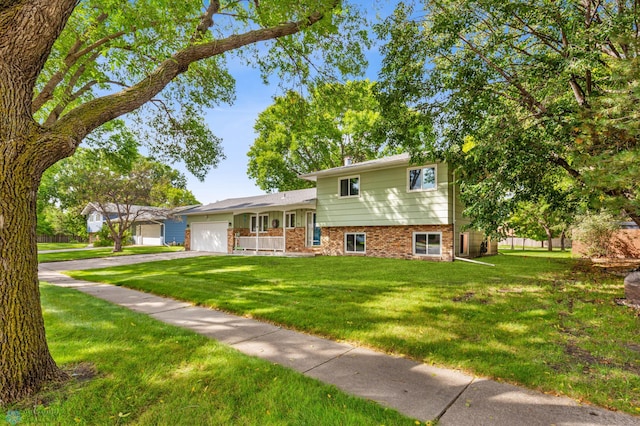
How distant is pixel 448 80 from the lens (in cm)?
746

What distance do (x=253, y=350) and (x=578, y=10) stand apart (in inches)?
355

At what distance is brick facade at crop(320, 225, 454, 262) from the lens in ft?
43.8

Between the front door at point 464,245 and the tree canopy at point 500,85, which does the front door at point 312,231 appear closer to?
the front door at point 464,245

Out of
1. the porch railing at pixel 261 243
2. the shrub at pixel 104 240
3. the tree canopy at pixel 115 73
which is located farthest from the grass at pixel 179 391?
the shrub at pixel 104 240

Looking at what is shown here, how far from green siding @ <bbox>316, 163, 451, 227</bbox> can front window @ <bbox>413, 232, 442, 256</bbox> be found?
27.3 inches

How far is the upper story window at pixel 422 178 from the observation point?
533 inches

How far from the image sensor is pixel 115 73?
34.5ft

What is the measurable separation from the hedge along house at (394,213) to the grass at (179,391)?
11.5 metres

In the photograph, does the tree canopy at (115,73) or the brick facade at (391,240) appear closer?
the tree canopy at (115,73)

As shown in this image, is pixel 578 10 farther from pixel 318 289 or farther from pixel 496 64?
pixel 318 289

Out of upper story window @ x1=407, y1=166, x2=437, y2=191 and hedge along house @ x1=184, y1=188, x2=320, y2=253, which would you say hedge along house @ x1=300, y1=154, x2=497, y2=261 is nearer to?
upper story window @ x1=407, y1=166, x2=437, y2=191

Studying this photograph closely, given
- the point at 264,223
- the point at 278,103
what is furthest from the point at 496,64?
the point at 264,223

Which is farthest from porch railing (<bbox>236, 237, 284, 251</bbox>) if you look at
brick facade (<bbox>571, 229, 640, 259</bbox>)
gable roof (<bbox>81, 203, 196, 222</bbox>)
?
brick facade (<bbox>571, 229, 640, 259</bbox>)

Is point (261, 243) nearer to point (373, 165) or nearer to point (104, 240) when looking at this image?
point (373, 165)
